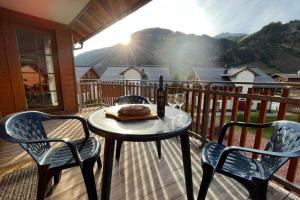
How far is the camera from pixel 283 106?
1480 mm

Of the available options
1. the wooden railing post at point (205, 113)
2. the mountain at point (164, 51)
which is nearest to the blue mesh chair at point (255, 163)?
the wooden railing post at point (205, 113)

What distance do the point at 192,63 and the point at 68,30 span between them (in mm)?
42244

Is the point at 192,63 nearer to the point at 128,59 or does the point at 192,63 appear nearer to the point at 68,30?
the point at 128,59

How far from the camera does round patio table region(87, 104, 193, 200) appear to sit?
1.06 meters

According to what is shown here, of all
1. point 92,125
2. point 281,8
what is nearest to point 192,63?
point 281,8

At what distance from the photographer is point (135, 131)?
110cm

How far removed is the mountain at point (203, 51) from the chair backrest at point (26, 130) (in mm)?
37049

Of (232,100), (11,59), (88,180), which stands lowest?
(88,180)

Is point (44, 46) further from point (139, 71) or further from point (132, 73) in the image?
point (139, 71)

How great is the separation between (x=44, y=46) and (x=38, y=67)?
523 mm

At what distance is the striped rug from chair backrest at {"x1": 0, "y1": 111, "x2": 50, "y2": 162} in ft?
1.53

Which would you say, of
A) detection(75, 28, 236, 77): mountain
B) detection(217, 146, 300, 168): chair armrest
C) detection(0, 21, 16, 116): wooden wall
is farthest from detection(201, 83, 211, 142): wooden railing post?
detection(75, 28, 236, 77): mountain

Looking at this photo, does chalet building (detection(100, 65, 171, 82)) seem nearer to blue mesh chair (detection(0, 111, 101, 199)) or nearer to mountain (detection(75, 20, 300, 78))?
mountain (detection(75, 20, 300, 78))

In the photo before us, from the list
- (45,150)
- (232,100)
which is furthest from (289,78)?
(45,150)
